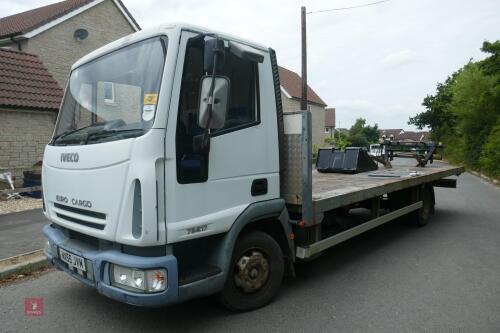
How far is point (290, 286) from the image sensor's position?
4.27 meters

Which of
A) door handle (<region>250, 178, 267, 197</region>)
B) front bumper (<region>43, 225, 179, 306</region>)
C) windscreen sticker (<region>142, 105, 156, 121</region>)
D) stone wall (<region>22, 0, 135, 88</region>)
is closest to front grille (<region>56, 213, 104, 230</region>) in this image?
front bumper (<region>43, 225, 179, 306</region>)

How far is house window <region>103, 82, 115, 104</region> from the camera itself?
3.34m

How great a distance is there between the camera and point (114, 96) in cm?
332

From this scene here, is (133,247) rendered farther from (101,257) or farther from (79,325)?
(79,325)

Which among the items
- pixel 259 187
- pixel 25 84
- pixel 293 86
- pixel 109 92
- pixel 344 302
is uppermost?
pixel 293 86

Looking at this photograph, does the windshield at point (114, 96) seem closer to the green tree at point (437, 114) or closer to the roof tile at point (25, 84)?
the roof tile at point (25, 84)

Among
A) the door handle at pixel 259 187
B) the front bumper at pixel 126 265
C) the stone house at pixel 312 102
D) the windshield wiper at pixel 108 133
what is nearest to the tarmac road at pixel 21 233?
the front bumper at pixel 126 265

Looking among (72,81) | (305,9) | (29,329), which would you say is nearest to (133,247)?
(29,329)

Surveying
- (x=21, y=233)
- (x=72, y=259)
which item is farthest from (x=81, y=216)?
(x=21, y=233)

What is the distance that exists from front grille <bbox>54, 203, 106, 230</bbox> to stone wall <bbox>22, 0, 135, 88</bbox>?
46.7 feet

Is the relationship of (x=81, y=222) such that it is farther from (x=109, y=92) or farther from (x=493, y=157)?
(x=493, y=157)

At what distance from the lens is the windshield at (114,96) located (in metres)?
2.93

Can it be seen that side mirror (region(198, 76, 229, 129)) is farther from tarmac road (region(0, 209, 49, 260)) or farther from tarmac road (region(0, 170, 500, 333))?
tarmac road (region(0, 209, 49, 260))

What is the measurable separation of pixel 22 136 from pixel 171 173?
9958 millimetres
